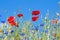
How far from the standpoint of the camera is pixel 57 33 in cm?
244

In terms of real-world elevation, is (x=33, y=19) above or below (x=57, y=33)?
above

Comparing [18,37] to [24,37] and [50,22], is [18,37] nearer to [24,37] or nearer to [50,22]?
[24,37]

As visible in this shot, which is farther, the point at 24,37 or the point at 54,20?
the point at 54,20

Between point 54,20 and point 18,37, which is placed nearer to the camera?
point 18,37

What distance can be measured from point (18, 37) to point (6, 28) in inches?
8.0

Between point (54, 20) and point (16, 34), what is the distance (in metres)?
0.48

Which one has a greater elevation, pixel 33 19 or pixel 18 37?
pixel 33 19

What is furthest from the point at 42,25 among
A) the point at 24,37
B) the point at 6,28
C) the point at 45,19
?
the point at 6,28

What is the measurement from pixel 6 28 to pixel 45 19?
453 millimetres

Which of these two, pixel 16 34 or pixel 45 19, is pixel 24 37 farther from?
pixel 45 19

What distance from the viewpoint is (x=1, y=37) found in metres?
2.42

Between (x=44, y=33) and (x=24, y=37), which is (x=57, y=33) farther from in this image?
(x=24, y=37)

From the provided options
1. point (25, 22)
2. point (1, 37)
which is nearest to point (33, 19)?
point (25, 22)

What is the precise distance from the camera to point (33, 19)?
248cm
